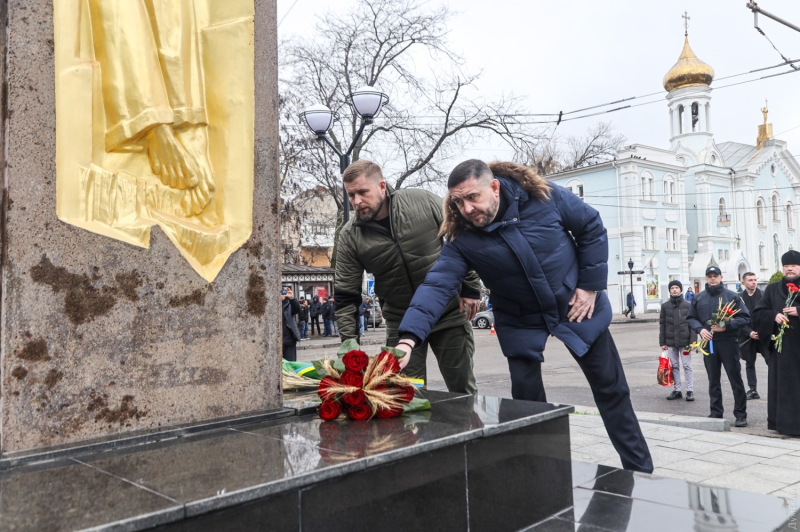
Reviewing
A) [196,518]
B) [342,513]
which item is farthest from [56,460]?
[342,513]

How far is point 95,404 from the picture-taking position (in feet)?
8.16

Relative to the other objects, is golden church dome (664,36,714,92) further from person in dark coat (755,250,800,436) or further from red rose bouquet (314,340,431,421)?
red rose bouquet (314,340,431,421)

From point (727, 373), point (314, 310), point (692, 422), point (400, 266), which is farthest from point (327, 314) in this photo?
point (400, 266)

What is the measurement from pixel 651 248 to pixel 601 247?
39280mm

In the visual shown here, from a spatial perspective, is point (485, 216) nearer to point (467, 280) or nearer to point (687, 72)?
point (467, 280)

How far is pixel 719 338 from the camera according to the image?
7434 mm

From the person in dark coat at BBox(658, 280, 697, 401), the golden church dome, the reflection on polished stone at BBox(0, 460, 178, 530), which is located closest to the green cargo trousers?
the reflection on polished stone at BBox(0, 460, 178, 530)

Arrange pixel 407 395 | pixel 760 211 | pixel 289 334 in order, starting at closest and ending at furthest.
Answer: pixel 407 395, pixel 289 334, pixel 760 211

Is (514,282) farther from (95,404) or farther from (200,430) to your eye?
(95,404)

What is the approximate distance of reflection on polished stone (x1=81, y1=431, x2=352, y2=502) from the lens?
194 cm

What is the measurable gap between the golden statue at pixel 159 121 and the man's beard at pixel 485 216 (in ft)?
3.57

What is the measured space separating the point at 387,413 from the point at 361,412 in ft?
0.38

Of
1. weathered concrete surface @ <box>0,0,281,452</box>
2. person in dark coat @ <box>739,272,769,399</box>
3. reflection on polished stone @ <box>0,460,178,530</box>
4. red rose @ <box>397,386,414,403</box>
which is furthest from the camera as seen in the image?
person in dark coat @ <box>739,272,769,399</box>

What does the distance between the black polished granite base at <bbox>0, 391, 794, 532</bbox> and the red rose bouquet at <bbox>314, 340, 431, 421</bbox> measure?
0.07 meters
